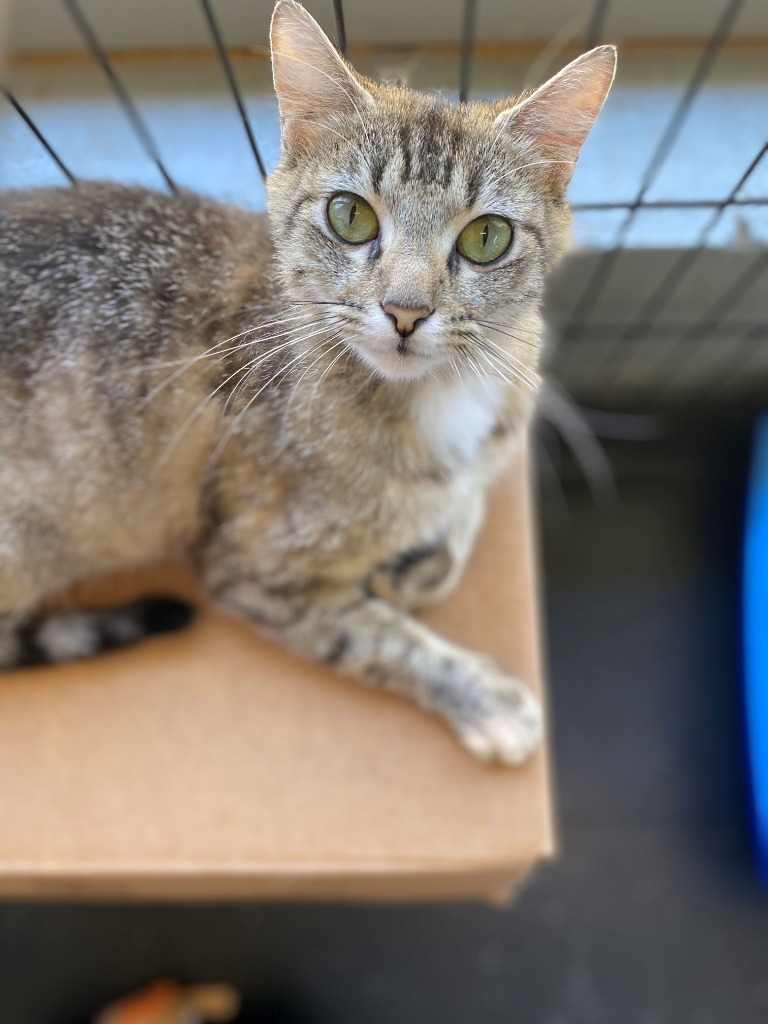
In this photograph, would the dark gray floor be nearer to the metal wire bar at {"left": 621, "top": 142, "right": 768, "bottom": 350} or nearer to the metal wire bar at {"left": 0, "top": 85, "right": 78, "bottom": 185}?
the metal wire bar at {"left": 621, "top": 142, "right": 768, "bottom": 350}

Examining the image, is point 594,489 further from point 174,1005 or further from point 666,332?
point 174,1005

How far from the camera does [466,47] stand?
32.5 inches

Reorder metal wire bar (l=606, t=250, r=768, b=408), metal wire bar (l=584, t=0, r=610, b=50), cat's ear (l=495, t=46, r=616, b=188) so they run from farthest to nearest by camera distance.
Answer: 1. metal wire bar (l=606, t=250, r=768, b=408)
2. metal wire bar (l=584, t=0, r=610, b=50)
3. cat's ear (l=495, t=46, r=616, b=188)

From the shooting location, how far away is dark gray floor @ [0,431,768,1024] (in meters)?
1.29

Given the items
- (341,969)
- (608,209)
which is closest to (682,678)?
(341,969)

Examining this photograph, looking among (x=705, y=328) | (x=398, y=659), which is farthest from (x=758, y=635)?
(x=398, y=659)

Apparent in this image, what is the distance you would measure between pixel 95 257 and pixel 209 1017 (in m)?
1.09

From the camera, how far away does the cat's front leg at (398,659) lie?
37.2 inches

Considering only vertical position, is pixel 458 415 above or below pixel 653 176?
below

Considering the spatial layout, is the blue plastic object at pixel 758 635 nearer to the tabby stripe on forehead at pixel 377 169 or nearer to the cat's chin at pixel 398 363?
the cat's chin at pixel 398 363

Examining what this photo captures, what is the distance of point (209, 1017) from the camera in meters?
1.29

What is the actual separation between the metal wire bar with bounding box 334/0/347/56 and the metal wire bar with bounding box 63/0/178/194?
0.73ft

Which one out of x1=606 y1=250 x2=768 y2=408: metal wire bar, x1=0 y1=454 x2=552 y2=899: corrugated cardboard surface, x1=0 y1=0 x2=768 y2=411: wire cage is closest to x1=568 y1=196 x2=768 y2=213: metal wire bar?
x1=0 y1=0 x2=768 y2=411: wire cage

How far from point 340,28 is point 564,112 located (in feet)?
0.70
